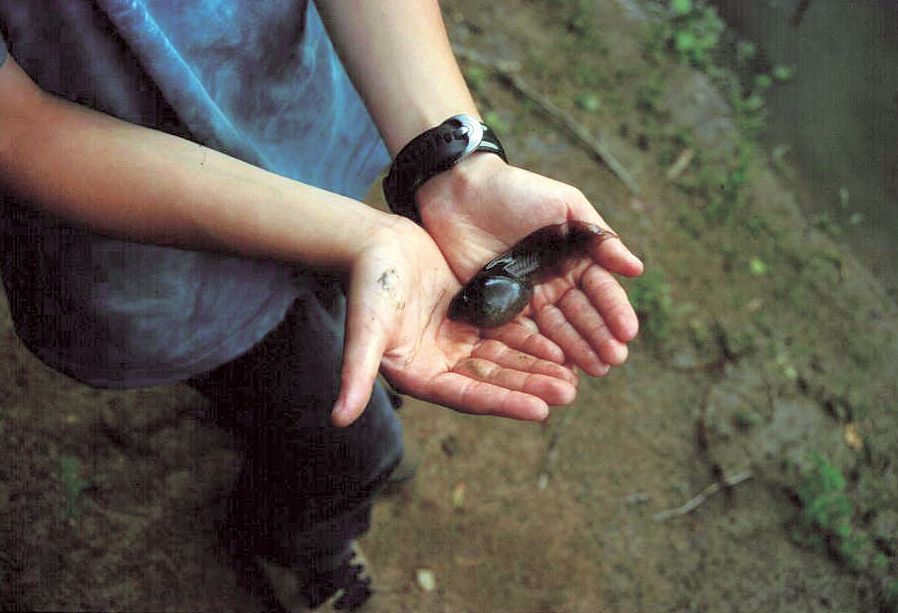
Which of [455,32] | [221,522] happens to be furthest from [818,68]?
[221,522]

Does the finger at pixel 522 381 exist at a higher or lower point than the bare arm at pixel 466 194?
lower

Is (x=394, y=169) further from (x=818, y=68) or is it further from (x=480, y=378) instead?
(x=818, y=68)

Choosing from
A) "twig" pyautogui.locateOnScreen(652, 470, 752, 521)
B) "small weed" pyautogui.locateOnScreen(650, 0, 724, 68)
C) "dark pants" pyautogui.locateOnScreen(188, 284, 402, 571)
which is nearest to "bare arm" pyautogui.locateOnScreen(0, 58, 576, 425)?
"dark pants" pyautogui.locateOnScreen(188, 284, 402, 571)

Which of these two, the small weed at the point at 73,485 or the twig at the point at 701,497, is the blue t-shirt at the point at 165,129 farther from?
the twig at the point at 701,497

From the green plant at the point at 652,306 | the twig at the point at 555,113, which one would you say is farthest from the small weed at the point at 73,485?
the twig at the point at 555,113

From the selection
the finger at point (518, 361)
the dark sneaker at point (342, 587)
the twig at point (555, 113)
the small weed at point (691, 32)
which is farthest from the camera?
the small weed at point (691, 32)

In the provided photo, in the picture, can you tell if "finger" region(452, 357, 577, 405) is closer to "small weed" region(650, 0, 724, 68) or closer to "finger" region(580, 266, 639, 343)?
"finger" region(580, 266, 639, 343)
